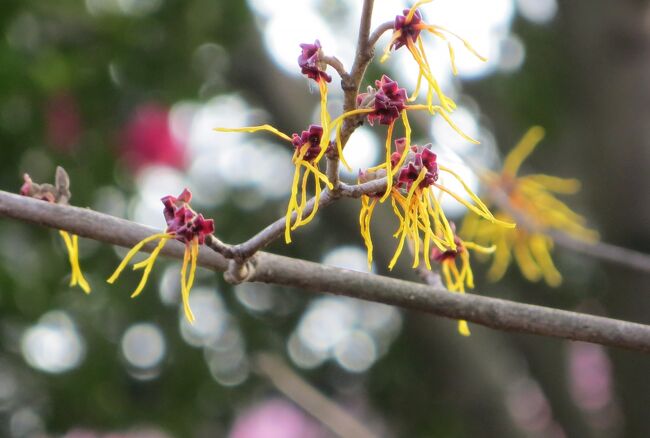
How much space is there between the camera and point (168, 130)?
1.95 m

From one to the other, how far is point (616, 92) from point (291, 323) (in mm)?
816

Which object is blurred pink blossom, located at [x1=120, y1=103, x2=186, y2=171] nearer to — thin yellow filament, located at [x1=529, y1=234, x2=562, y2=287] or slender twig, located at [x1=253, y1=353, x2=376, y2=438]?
slender twig, located at [x1=253, y1=353, x2=376, y2=438]

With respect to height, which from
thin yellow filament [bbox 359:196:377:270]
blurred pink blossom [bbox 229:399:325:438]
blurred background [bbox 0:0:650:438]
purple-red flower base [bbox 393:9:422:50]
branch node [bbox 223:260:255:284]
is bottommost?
blurred pink blossom [bbox 229:399:325:438]

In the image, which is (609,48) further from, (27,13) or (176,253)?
(176,253)

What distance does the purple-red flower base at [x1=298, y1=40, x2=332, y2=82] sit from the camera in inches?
24.3

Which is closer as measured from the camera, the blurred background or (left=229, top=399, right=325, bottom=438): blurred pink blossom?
the blurred background

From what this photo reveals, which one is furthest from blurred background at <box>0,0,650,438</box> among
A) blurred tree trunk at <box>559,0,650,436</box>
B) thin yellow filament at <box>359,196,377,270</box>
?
thin yellow filament at <box>359,196,377,270</box>

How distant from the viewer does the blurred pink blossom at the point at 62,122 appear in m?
1.75

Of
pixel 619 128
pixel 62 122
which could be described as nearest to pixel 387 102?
pixel 62 122

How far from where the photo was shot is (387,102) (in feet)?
2.01

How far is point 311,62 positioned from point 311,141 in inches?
2.0

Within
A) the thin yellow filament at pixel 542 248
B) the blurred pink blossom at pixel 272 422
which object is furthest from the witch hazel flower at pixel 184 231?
the blurred pink blossom at pixel 272 422

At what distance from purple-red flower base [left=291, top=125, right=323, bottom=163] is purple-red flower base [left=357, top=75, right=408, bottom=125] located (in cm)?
4

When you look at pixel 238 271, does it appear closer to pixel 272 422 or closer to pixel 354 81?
pixel 354 81
